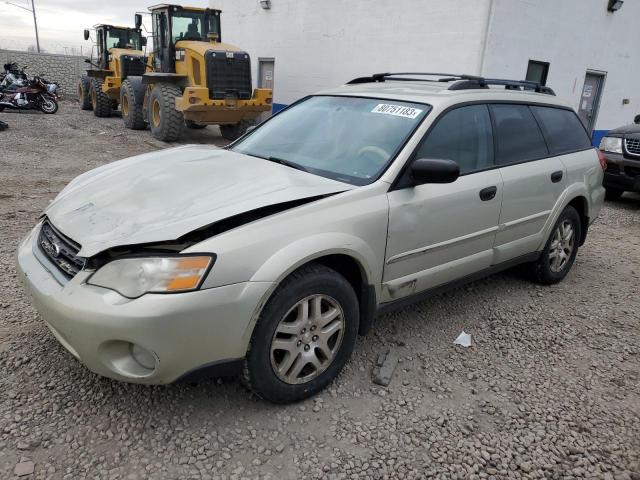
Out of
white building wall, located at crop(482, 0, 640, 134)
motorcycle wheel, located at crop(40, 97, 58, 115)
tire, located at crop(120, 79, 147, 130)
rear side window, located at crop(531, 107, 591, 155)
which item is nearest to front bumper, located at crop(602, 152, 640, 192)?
white building wall, located at crop(482, 0, 640, 134)

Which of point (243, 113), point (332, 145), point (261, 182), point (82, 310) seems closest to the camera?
point (82, 310)

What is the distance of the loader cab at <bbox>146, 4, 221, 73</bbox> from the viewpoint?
38.3 ft

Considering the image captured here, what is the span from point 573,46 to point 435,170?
10.1 metres

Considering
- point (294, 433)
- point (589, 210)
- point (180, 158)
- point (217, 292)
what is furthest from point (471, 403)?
point (589, 210)

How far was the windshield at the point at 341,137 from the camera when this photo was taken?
3.03m

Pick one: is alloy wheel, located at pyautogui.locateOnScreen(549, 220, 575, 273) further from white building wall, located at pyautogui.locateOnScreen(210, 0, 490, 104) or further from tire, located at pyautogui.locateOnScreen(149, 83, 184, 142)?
tire, located at pyautogui.locateOnScreen(149, 83, 184, 142)

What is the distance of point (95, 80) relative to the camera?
16.0 m

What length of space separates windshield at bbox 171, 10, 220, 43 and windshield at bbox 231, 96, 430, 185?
9.27m

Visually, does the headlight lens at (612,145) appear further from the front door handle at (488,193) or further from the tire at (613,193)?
the front door handle at (488,193)

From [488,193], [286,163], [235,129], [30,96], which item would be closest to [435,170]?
[488,193]

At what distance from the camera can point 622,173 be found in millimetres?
7848

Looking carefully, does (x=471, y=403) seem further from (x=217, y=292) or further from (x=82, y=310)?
(x=82, y=310)

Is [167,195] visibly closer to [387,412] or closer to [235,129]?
[387,412]

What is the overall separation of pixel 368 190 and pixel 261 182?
586 mm
